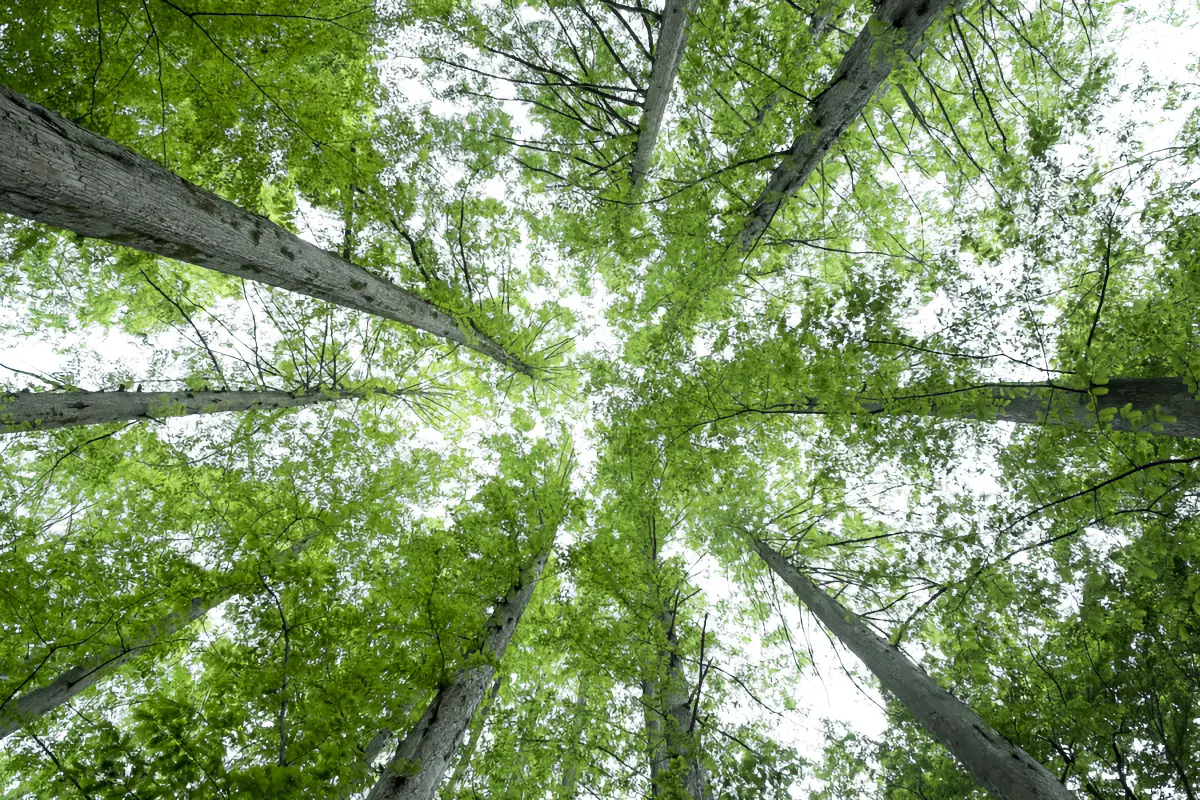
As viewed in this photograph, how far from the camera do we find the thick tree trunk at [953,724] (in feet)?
8.60

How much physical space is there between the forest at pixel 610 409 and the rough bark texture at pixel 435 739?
0.12 ft

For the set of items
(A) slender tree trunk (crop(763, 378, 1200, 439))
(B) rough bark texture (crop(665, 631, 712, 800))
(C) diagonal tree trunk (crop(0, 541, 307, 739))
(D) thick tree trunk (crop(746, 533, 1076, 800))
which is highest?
(A) slender tree trunk (crop(763, 378, 1200, 439))

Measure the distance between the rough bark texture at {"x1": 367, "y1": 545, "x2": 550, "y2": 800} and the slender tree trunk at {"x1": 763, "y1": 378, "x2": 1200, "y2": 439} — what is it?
132 inches

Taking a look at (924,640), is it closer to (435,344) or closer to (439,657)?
(439,657)

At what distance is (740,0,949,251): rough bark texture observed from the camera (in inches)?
109

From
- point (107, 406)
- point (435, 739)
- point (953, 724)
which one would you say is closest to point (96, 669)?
point (107, 406)

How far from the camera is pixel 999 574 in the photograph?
313cm

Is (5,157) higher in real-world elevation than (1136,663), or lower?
lower

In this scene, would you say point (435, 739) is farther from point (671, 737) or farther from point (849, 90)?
point (849, 90)

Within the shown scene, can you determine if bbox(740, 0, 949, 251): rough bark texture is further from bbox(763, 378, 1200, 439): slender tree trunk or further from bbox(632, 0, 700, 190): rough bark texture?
bbox(763, 378, 1200, 439): slender tree trunk

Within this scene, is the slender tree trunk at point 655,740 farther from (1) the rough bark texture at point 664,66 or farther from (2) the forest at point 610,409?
(1) the rough bark texture at point 664,66

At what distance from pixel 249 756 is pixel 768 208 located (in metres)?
5.47

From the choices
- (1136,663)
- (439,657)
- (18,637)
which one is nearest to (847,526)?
(1136,663)

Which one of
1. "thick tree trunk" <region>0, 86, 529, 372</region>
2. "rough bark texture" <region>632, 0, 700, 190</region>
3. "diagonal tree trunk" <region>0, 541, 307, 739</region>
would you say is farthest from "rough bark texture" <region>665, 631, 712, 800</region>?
"rough bark texture" <region>632, 0, 700, 190</region>
